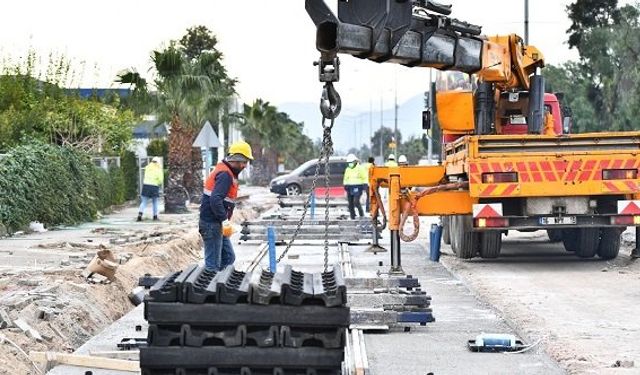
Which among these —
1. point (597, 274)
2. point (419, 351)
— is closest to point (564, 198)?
point (597, 274)

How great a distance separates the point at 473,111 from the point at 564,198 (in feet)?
7.31

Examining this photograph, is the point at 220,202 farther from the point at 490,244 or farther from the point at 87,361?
the point at 490,244

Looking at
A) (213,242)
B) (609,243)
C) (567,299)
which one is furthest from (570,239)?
A: (213,242)

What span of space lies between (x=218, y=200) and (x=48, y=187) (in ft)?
48.8

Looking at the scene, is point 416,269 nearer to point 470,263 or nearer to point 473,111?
point 470,263

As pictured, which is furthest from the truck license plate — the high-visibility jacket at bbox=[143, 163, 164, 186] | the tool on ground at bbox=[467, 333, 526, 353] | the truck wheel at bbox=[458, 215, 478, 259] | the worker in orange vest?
the high-visibility jacket at bbox=[143, 163, 164, 186]

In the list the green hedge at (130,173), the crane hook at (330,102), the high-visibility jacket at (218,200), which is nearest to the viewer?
the crane hook at (330,102)

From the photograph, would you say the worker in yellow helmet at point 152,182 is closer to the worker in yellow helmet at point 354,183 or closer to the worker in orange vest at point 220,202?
the worker in yellow helmet at point 354,183

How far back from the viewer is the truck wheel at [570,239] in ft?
71.4

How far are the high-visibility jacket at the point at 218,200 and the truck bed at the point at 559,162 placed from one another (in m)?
5.43

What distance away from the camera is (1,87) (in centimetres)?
3509

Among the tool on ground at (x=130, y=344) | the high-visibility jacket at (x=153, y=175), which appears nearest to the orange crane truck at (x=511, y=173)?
the tool on ground at (x=130, y=344)

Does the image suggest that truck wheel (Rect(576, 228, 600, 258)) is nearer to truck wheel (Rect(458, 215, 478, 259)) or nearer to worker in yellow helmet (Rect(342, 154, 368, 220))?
truck wheel (Rect(458, 215, 478, 259))

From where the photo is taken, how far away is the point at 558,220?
19406 millimetres
